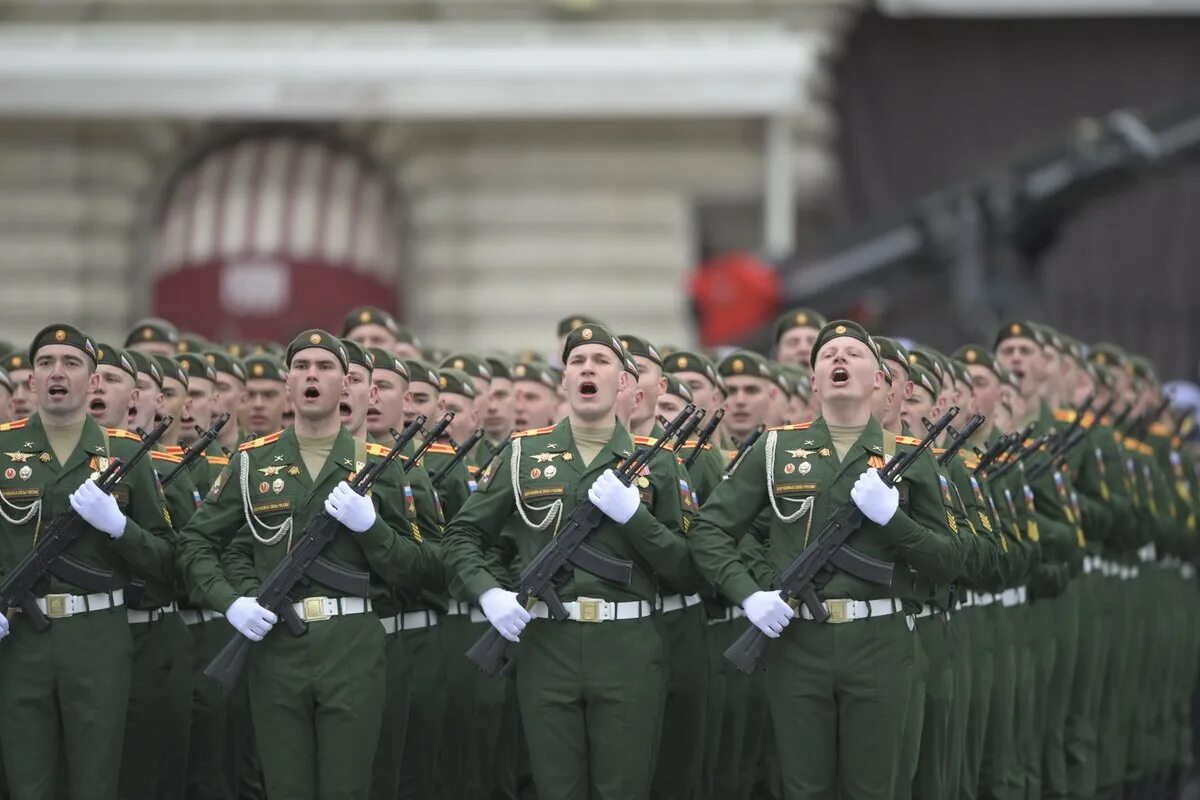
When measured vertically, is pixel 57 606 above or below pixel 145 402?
below

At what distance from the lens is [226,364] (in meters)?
10.9

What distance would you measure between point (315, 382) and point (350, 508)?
20.5 inches

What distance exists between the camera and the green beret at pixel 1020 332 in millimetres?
11688

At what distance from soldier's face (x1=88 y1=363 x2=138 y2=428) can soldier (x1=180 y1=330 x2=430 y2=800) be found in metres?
0.98

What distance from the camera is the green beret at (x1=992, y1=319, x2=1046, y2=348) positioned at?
1169 centimetres

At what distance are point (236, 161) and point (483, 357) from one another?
1136 cm

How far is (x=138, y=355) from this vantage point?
9.99 m

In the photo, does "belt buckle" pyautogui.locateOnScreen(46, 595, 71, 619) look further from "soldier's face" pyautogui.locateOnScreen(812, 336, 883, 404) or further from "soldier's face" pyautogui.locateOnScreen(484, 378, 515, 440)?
"soldier's face" pyautogui.locateOnScreen(484, 378, 515, 440)

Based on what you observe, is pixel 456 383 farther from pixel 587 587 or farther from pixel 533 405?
pixel 587 587

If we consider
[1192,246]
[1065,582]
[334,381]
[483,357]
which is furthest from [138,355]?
[1192,246]

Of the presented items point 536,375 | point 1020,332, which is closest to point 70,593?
point 536,375

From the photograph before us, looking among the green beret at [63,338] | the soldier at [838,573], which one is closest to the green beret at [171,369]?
the green beret at [63,338]

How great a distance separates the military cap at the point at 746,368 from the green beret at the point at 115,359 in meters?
2.65

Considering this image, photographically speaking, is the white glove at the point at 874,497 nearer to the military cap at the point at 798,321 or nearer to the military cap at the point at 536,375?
the military cap at the point at 536,375
